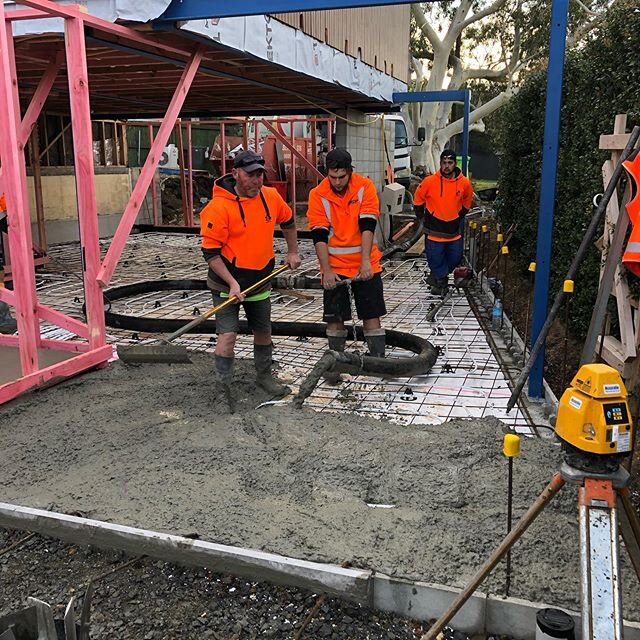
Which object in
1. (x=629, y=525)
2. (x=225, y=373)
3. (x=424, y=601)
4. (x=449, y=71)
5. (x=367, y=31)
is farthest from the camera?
(x=449, y=71)

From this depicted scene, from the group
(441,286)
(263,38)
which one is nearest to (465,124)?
(441,286)

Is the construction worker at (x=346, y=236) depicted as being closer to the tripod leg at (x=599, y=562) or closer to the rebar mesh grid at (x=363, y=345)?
the rebar mesh grid at (x=363, y=345)

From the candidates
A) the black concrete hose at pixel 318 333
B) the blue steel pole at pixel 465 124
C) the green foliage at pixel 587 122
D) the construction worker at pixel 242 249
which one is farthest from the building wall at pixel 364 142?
the construction worker at pixel 242 249

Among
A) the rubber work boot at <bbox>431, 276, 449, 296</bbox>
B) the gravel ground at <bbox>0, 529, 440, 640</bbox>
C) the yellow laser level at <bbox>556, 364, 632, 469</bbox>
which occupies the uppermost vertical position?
the yellow laser level at <bbox>556, 364, 632, 469</bbox>

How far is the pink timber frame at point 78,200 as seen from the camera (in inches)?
161

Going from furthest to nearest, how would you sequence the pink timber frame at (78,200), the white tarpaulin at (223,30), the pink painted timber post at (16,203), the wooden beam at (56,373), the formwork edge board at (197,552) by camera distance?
the white tarpaulin at (223,30) → the wooden beam at (56,373) → the pink timber frame at (78,200) → the pink painted timber post at (16,203) → the formwork edge board at (197,552)

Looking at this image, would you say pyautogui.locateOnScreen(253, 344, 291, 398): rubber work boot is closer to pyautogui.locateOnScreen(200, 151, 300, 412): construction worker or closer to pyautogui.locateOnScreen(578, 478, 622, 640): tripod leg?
pyautogui.locateOnScreen(200, 151, 300, 412): construction worker

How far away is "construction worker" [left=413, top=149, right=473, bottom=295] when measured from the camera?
6922 millimetres

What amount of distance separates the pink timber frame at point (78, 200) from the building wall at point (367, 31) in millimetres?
2468

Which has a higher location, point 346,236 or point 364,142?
point 364,142

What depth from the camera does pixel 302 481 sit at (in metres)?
3.19

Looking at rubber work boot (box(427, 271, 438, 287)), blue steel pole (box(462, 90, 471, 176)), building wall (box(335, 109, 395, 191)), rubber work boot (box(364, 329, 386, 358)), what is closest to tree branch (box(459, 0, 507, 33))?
building wall (box(335, 109, 395, 191))

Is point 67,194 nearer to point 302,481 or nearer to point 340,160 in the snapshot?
point 340,160

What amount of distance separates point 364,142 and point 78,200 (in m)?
7.63
